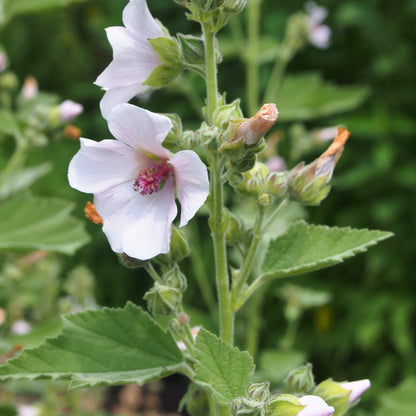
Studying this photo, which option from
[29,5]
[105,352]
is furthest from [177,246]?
[29,5]

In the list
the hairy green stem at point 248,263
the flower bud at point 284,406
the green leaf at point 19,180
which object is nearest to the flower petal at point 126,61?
the hairy green stem at point 248,263

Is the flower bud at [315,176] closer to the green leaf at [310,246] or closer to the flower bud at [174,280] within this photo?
the green leaf at [310,246]

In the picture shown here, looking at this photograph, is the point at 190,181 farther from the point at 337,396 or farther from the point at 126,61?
the point at 337,396

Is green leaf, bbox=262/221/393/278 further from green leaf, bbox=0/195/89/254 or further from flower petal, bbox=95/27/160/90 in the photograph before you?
green leaf, bbox=0/195/89/254

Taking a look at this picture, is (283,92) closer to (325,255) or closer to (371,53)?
(371,53)

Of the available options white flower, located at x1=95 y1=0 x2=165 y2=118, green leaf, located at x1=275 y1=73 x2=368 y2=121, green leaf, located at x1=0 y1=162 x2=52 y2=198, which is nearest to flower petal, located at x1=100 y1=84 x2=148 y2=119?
white flower, located at x1=95 y1=0 x2=165 y2=118
